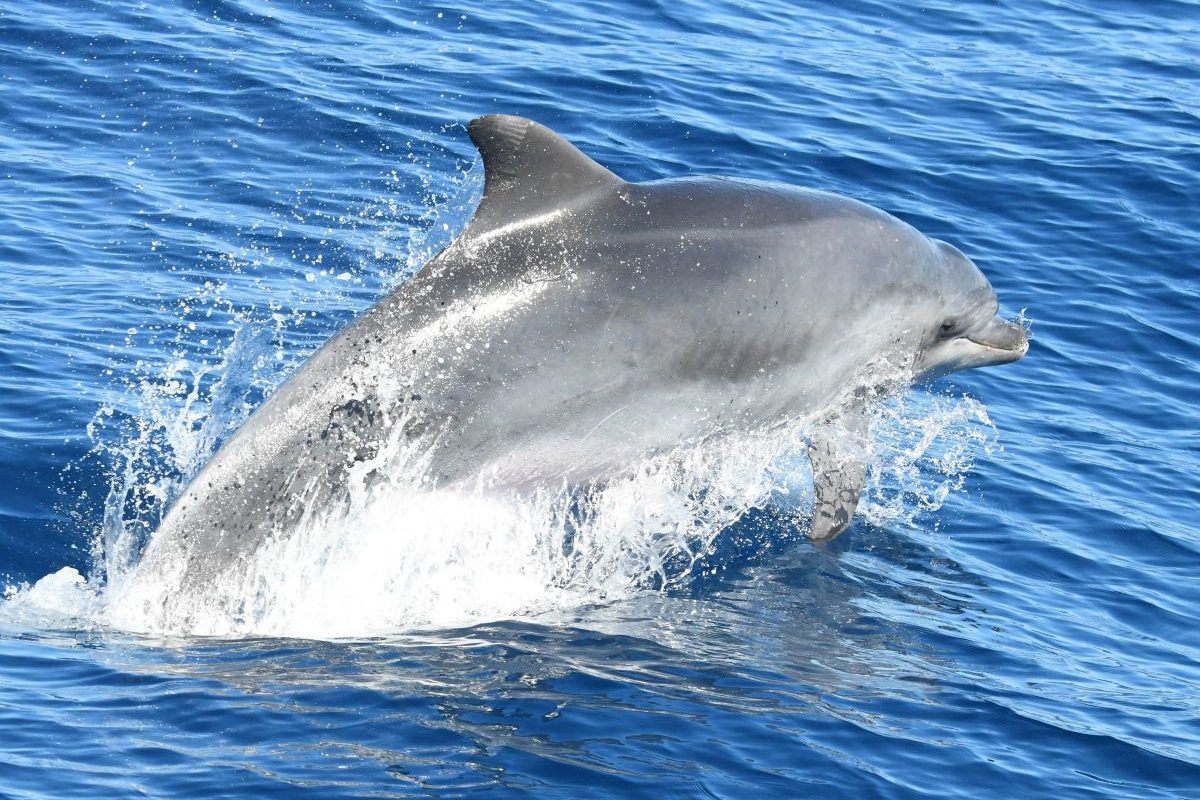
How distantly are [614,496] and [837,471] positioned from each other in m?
1.78

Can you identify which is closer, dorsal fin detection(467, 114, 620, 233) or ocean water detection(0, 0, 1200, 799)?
ocean water detection(0, 0, 1200, 799)

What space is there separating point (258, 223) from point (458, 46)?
5883mm

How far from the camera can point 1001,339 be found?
38.4ft

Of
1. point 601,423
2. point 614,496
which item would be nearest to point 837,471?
point 614,496

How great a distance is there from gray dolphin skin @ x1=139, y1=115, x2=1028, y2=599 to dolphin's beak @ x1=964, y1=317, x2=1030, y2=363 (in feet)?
6.28

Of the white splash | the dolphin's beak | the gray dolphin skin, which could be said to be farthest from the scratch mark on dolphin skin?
the dolphin's beak

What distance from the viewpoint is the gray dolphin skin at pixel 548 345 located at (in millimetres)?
8984

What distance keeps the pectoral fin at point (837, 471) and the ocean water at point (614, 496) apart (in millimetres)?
254

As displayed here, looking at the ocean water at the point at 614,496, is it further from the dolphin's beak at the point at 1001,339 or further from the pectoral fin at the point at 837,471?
the dolphin's beak at the point at 1001,339

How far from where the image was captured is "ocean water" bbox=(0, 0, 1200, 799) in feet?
26.2

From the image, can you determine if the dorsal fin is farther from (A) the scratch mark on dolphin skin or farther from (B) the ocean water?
(B) the ocean water

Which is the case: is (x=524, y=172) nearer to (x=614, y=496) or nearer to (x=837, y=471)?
(x=614, y=496)

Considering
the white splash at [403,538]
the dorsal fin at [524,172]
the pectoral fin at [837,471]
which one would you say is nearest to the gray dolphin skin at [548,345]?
the dorsal fin at [524,172]

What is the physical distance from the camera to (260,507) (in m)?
9.00
